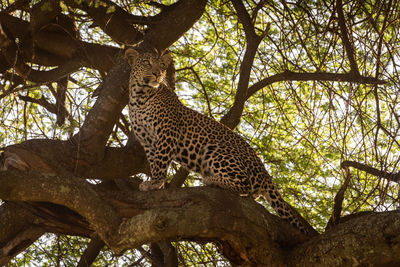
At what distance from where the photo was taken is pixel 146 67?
7602mm

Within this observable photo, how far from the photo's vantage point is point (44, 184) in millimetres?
5098

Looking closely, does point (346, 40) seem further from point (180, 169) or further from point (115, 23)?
point (115, 23)

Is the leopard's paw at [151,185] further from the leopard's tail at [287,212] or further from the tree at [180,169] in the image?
the leopard's tail at [287,212]

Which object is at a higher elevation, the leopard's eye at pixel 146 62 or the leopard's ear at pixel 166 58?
the leopard's ear at pixel 166 58

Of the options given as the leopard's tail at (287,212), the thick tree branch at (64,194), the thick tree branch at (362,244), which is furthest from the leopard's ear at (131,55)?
the thick tree branch at (362,244)

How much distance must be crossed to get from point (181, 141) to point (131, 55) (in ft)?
4.49

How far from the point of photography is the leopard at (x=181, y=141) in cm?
688

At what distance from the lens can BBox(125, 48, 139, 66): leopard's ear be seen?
7525 mm

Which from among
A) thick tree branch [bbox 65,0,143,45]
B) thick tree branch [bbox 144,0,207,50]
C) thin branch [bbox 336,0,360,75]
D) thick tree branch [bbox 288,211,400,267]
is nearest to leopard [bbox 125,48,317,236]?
thick tree branch [bbox 144,0,207,50]

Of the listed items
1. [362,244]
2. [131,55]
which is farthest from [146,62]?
[362,244]

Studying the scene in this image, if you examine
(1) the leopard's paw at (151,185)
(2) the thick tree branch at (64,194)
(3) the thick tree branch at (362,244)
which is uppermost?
(1) the leopard's paw at (151,185)

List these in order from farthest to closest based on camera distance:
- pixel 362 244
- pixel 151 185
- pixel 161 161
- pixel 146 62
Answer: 1. pixel 146 62
2. pixel 161 161
3. pixel 151 185
4. pixel 362 244

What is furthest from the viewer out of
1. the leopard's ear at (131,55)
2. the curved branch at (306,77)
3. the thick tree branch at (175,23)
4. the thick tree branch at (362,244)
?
the thick tree branch at (175,23)

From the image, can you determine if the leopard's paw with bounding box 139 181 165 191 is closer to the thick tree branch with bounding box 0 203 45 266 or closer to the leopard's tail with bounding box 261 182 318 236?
the leopard's tail with bounding box 261 182 318 236
